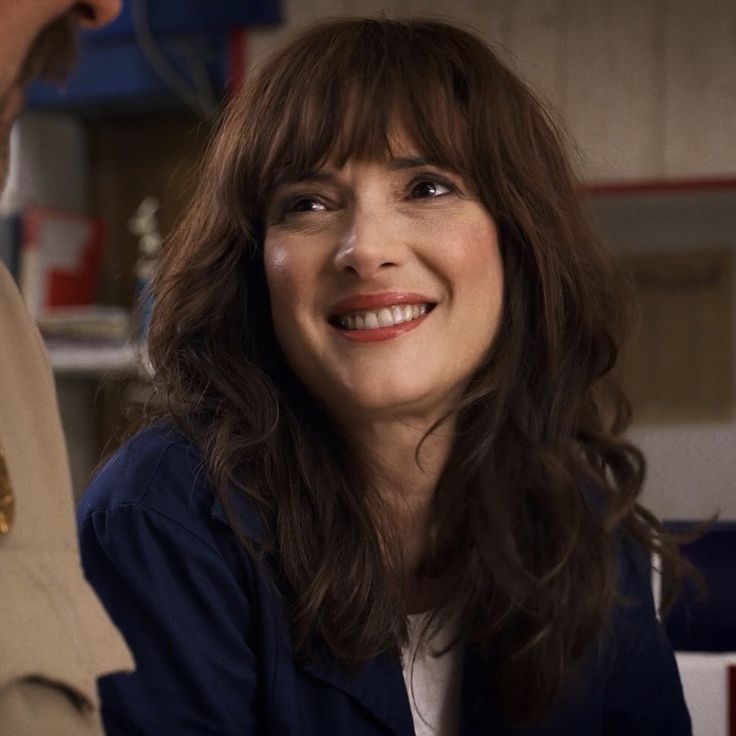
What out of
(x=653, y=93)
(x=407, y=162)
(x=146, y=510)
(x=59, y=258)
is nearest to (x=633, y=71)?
(x=653, y=93)

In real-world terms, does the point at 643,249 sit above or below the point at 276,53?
below

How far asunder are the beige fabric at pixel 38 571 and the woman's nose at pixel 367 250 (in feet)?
1.63

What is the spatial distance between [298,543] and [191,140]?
2.50 metres

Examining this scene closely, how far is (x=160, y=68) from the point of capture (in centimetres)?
313

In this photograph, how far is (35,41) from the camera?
20.4 inches

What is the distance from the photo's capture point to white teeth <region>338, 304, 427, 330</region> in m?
1.24

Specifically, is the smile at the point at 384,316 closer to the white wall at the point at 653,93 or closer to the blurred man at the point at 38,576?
the blurred man at the point at 38,576

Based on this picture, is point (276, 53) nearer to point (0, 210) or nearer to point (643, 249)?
point (643, 249)

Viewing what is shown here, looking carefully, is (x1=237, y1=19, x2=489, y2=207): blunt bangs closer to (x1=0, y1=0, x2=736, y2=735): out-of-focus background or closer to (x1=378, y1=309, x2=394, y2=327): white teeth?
(x1=378, y1=309, x2=394, y2=327): white teeth

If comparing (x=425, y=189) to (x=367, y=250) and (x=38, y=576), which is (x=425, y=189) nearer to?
(x=367, y=250)

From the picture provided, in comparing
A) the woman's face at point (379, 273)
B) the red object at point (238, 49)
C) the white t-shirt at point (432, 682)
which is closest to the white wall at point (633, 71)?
the red object at point (238, 49)

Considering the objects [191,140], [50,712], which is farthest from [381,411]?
[191,140]

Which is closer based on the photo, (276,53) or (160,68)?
(276,53)

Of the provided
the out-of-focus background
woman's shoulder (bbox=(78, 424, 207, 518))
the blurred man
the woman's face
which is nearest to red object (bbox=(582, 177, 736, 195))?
the out-of-focus background
